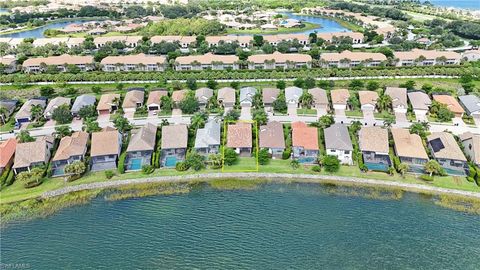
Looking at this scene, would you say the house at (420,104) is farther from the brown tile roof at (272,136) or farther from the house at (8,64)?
the house at (8,64)

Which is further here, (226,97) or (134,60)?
(134,60)

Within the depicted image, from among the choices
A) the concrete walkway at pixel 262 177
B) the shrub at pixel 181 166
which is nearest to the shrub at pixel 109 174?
the concrete walkway at pixel 262 177

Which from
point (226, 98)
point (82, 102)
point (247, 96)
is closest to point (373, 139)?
point (247, 96)

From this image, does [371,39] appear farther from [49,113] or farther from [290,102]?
[49,113]

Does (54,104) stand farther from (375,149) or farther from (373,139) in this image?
(375,149)

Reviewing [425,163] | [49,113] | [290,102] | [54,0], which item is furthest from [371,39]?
[54,0]

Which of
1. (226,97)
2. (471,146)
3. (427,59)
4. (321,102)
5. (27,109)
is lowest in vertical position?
(471,146)

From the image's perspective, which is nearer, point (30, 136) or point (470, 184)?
point (470, 184)

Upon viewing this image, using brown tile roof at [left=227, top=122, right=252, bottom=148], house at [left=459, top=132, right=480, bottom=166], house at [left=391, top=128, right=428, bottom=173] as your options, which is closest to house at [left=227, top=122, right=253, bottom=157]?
brown tile roof at [left=227, top=122, right=252, bottom=148]
